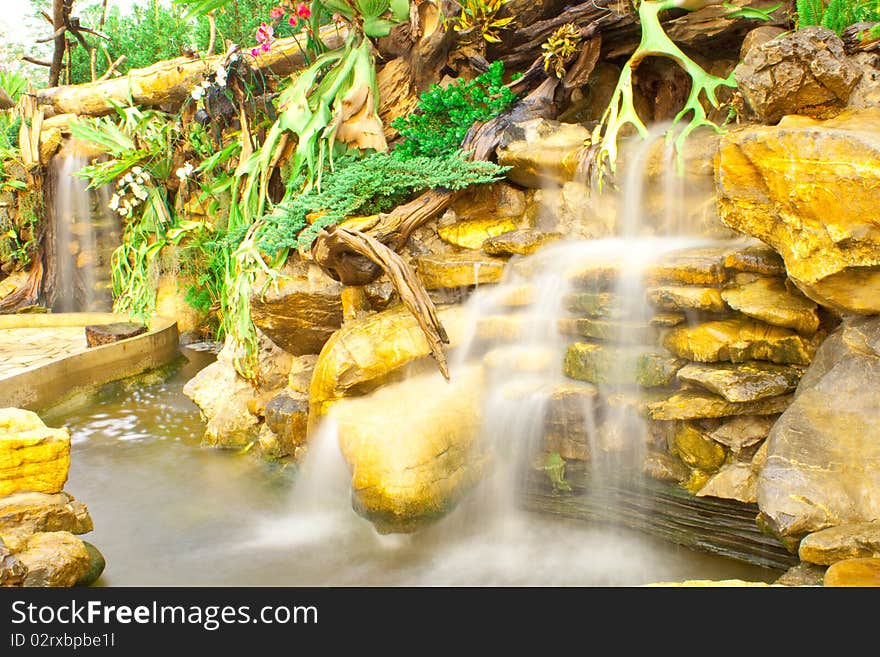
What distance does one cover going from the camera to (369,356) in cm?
460

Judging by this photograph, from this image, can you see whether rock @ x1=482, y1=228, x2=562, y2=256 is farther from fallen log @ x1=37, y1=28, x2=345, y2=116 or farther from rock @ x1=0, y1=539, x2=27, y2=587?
fallen log @ x1=37, y1=28, x2=345, y2=116

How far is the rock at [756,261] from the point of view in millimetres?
3613

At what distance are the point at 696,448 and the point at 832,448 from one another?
0.69m

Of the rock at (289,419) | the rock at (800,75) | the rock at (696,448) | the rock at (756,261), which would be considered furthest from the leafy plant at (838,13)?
the rock at (289,419)

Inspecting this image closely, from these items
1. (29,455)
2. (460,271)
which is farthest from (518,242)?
(29,455)

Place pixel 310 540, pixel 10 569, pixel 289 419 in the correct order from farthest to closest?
1. pixel 289 419
2. pixel 310 540
3. pixel 10 569

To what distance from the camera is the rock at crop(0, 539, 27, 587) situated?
9.68 ft

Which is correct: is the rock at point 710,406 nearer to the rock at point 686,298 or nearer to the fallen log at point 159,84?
the rock at point 686,298

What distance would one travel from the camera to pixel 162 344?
8188 mm

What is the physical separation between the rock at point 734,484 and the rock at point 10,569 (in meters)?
3.28

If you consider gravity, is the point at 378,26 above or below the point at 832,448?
above

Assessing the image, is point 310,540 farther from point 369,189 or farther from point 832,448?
point 832,448

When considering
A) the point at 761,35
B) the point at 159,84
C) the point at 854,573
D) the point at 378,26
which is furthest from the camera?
the point at 159,84

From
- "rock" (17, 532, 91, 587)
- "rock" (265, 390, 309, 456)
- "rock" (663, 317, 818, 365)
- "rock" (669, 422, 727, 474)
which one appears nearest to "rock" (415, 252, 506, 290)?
"rock" (265, 390, 309, 456)
